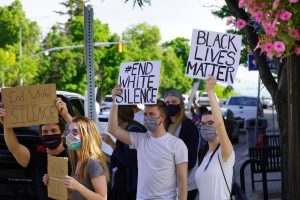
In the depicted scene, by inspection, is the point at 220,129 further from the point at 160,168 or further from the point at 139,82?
the point at 139,82

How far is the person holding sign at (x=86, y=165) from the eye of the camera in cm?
443

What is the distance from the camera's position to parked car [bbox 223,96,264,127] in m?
28.1

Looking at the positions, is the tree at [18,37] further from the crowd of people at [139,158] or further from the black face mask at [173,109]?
the crowd of people at [139,158]

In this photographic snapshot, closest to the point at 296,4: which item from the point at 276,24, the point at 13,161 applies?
the point at 276,24

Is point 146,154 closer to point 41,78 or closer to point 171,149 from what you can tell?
point 171,149

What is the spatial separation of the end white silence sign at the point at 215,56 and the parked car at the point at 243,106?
22457mm

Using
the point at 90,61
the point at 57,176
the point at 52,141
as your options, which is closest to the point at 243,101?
the point at 90,61

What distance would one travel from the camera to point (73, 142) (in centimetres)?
462

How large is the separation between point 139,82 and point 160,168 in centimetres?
118

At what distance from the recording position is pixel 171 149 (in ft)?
17.4

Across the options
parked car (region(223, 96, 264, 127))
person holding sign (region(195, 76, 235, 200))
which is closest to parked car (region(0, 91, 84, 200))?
person holding sign (region(195, 76, 235, 200))

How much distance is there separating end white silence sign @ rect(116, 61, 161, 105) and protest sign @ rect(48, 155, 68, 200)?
146cm

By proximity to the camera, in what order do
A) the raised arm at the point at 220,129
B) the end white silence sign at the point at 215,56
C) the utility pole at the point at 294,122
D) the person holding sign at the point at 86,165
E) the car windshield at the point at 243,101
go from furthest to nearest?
the car windshield at the point at 243,101 < the end white silence sign at the point at 215,56 < the raised arm at the point at 220,129 < the person holding sign at the point at 86,165 < the utility pole at the point at 294,122

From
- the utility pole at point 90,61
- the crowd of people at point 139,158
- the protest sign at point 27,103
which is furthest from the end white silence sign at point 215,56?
the utility pole at point 90,61
